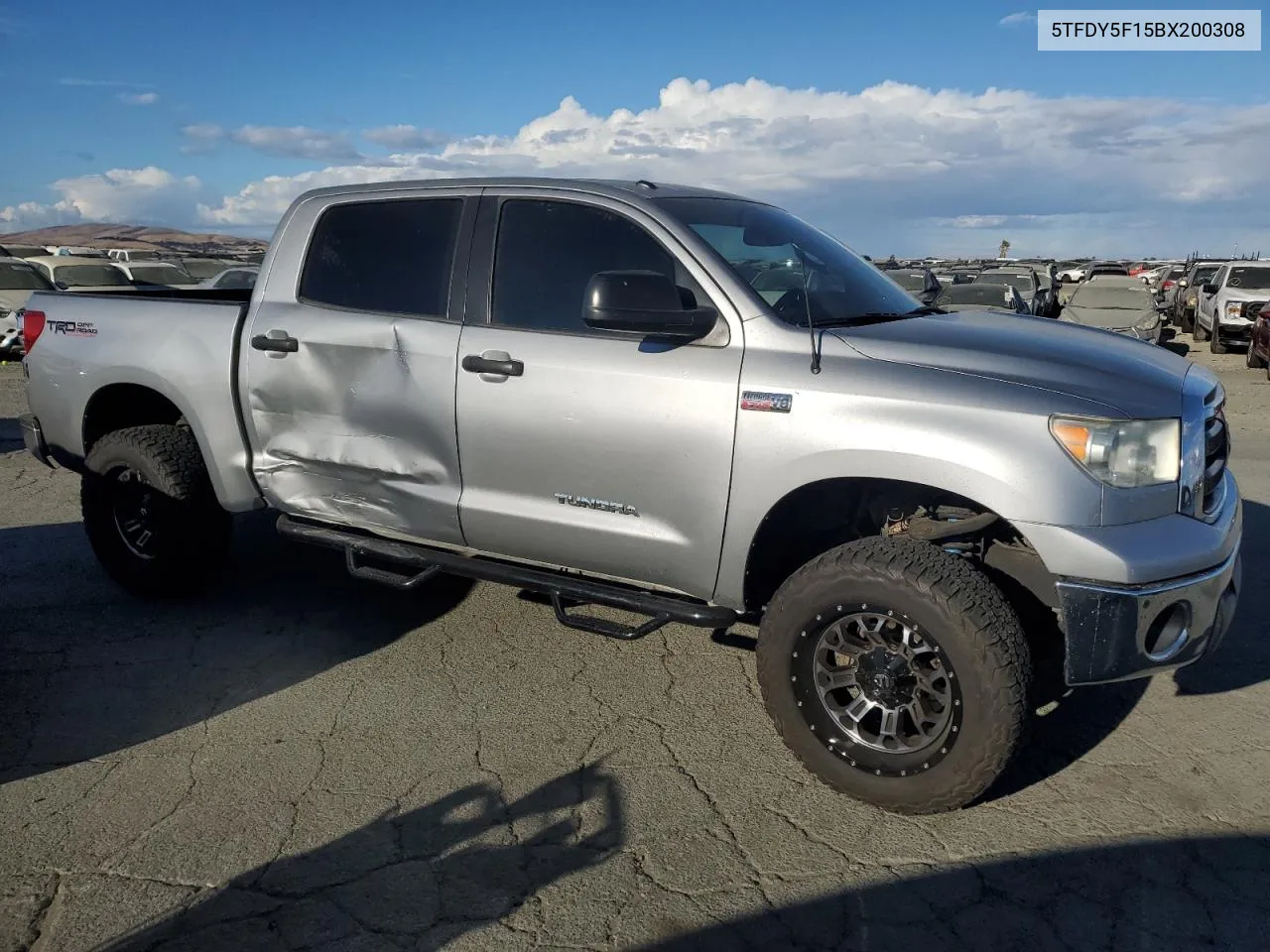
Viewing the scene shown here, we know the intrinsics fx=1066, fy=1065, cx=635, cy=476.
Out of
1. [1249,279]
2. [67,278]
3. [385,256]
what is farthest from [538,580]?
[1249,279]

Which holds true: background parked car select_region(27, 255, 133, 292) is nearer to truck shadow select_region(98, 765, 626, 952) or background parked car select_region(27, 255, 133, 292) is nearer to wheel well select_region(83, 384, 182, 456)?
wheel well select_region(83, 384, 182, 456)

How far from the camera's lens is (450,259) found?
438 centimetres

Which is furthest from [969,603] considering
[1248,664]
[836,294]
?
[1248,664]

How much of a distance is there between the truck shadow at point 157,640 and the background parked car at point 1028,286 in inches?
634

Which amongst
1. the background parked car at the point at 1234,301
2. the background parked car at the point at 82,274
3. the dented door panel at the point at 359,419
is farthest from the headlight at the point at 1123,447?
the background parked car at the point at 82,274

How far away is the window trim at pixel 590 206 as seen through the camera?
3756mm

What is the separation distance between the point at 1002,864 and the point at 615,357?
210cm

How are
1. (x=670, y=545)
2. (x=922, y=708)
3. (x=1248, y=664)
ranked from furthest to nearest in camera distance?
(x=1248, y=664) → (x=670, y=545) → (x=922, y=708)

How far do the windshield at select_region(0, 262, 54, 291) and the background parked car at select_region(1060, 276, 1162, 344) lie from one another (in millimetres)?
16179

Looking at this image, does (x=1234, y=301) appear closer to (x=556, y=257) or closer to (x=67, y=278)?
(x=556, y=257)

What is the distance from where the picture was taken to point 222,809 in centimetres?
351

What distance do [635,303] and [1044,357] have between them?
1.35 meters

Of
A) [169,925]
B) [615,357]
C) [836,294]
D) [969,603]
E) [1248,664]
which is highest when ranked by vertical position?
[836,294]

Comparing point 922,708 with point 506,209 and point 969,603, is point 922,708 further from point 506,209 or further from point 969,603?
point 506,209
